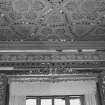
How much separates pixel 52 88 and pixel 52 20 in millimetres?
1496

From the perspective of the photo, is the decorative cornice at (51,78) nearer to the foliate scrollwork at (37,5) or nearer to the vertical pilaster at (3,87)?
the vertical pilaster at (3,87)

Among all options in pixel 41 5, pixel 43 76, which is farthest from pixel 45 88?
pixel 41 5

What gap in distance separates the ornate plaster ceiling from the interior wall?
108cm

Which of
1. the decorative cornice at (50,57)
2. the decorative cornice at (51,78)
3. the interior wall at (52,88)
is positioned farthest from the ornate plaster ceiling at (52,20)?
the interior wall at (52,88)

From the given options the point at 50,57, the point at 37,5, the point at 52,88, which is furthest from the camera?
the point at 50,57

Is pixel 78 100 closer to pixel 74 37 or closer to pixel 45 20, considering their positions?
pixel 74 37

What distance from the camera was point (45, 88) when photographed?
15.4ft

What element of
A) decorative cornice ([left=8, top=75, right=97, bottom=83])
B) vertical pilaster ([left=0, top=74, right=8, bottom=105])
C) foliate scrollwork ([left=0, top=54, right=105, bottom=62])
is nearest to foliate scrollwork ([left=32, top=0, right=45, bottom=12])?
foliate scrollwork ([left=0, top=54, right=105, bottom=62])

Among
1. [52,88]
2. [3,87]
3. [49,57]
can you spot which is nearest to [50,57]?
[49,57]

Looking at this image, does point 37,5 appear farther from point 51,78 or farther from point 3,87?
point 3,87

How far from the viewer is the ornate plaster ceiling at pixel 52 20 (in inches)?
165

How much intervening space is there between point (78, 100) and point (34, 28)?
6.24 ft

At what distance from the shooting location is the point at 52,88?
4699 mm

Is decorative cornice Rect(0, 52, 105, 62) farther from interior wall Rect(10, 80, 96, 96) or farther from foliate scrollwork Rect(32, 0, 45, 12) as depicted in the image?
foliate scrollwork Rect(32, 0, 45, 12)
